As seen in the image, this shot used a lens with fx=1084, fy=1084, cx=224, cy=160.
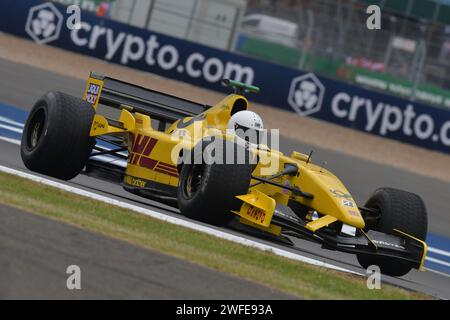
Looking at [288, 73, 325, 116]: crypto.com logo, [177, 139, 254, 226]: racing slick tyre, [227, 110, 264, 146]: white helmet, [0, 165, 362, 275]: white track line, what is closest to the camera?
[0, 165, 362, 275]: white track line

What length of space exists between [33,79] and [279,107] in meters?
5.88

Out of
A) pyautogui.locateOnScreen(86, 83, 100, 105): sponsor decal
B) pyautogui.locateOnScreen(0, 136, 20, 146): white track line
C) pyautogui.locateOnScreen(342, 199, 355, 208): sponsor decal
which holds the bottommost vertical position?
pyautogui.locateOnScreen(0, 136, 20, 146): white track line

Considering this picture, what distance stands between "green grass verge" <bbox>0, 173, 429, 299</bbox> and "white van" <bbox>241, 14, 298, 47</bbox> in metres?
21.4

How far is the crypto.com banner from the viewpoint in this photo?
24.0m

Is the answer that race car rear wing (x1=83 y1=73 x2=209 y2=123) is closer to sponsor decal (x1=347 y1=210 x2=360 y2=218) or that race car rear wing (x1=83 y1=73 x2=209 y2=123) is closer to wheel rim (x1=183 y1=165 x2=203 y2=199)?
wheel rim (x1=183 y1=165 x2=203 y2=199)

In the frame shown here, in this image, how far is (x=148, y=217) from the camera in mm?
9727

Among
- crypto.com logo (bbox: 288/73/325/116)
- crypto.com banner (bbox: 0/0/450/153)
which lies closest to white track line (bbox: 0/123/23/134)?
crypto.com banner (bbox: 0/0/450/153)

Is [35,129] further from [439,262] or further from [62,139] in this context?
[439,262]

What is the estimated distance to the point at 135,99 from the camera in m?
12.4

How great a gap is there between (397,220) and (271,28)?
21476 millimetres

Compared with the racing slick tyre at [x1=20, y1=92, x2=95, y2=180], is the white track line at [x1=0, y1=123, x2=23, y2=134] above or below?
below

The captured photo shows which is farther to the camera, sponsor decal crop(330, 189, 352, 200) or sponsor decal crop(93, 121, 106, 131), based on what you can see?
sponsor decal crop(93, 121, 106, 131)
